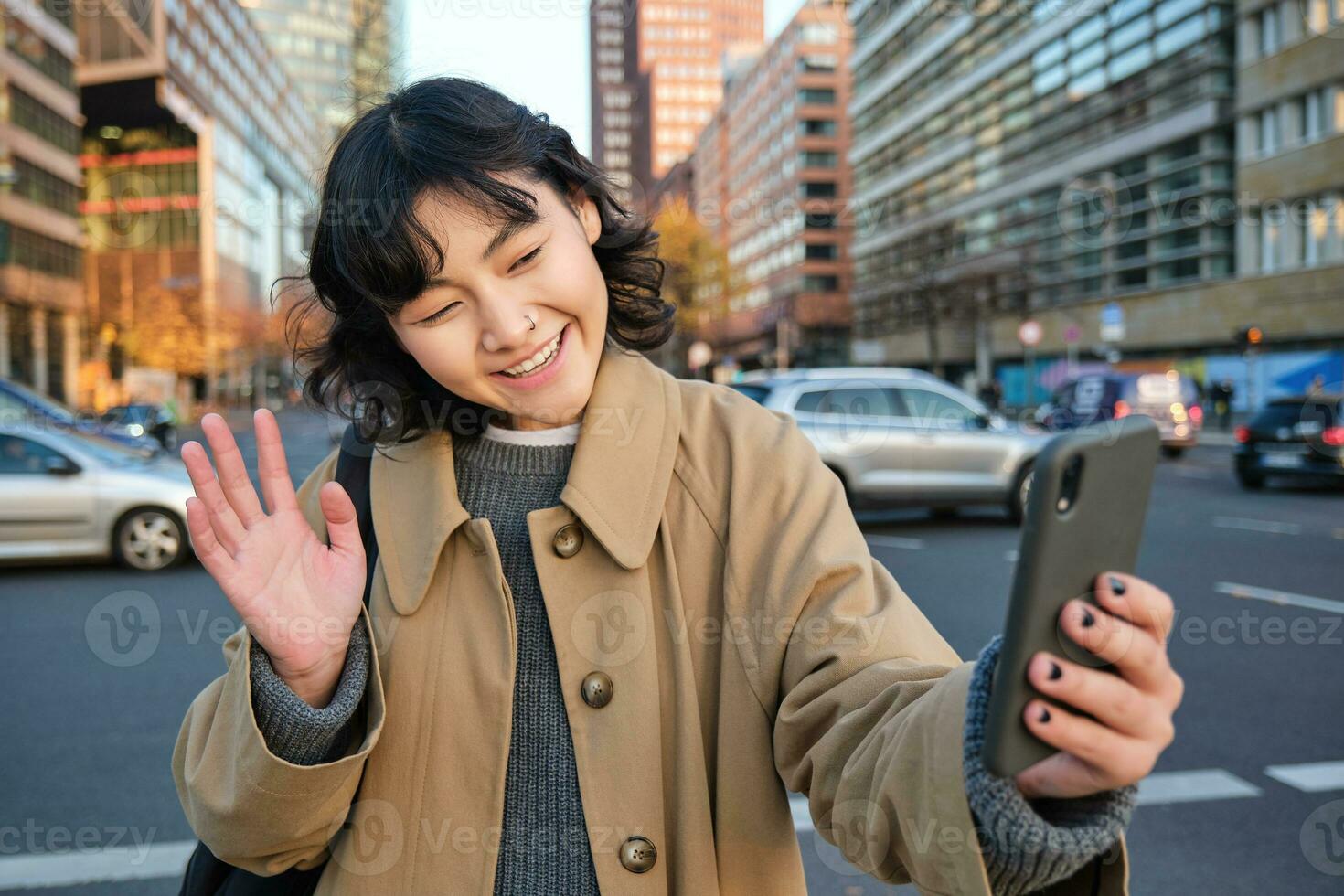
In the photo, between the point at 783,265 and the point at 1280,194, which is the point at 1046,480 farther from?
the point at 783,265

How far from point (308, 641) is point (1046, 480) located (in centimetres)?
98

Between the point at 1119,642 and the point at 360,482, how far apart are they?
3.80 feet

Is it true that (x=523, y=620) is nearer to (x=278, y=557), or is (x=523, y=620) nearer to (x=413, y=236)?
(x=278, y=557)

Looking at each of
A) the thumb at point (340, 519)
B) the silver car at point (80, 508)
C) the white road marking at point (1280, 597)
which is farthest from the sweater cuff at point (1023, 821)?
the silver car at point (80, 508)

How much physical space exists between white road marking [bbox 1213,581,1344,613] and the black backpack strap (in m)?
6.90

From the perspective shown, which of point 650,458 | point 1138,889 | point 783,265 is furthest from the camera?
point 783,265

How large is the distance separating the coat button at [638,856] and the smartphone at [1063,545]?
0.58m

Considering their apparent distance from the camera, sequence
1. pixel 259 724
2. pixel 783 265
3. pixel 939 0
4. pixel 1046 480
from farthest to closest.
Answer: pixel 783 265, pixel 939 0, pixel 259 724, pixel 1046 480

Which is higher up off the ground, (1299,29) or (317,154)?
(1299,29)

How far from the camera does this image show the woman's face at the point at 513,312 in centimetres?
141

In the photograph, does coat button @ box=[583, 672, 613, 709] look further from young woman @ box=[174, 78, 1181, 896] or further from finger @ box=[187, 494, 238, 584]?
finger @ box=[187, 494, 238, 584]

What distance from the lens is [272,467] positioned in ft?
4.73

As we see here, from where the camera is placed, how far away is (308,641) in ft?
4.39

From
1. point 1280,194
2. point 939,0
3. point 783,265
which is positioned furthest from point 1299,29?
point 783,265
